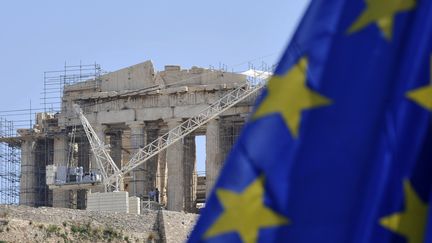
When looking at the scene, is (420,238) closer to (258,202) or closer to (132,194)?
(258,202)

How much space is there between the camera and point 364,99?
8.06 meters

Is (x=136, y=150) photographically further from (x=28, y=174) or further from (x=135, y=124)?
(x=28, y=174)

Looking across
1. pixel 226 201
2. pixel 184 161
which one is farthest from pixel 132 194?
pixel 226 201

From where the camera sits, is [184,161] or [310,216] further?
[184,161]

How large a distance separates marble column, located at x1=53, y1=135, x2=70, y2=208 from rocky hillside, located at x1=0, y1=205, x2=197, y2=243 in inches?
464

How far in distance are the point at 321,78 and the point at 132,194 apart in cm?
5824

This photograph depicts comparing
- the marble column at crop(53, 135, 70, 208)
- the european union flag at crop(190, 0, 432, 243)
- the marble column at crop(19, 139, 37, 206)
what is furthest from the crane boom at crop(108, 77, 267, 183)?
the european union flag at crop(190, 0, 432, 243)

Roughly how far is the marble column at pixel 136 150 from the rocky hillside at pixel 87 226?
10649 mm

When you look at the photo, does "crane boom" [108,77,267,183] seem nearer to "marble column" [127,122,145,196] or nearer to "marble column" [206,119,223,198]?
"marble column" [127,122,145,196]

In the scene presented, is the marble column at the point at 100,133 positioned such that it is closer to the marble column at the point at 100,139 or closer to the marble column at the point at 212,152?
the marble column at the point at 100,139

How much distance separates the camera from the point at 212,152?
6456cm

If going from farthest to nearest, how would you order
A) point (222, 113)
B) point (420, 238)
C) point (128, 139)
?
1. point (128, 139)
2. point (222, 113)
3. point (420, 238)

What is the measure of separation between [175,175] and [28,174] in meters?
7.56

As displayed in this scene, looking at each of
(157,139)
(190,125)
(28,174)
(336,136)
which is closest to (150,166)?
(157,139)
